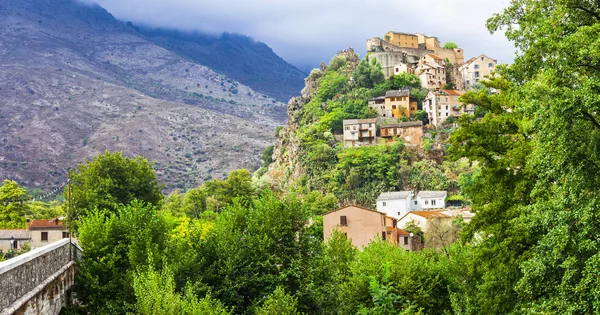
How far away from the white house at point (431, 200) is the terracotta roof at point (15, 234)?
54.5 m

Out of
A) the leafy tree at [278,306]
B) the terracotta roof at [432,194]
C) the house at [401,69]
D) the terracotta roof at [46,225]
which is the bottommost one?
the leafy tree at [278,306]

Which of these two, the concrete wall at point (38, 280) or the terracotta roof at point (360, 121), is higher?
the terracotta roof at point (360, 121)

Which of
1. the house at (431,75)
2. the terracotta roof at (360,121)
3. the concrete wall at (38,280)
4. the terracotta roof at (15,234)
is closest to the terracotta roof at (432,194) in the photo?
the terracotta roof at (360,121)

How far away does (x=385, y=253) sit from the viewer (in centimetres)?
4153

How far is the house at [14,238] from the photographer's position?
212 ft

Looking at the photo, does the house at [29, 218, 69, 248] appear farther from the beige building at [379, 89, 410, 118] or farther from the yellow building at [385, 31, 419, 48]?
the yellow building at [385, 31, 419, 48]

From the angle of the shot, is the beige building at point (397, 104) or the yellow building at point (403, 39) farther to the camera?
the yellow building at point (403, 39)

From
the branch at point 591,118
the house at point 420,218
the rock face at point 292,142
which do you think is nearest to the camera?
the branch at point 591,118

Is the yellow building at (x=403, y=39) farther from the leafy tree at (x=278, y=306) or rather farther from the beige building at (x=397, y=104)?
the leafy tree at (x=278, y=306)

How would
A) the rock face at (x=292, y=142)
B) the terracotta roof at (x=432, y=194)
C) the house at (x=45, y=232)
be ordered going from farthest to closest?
the rock face at (x=292, y=142) → the terracotta roof at (x=432, y=194) → the house at (x=45, y=232)

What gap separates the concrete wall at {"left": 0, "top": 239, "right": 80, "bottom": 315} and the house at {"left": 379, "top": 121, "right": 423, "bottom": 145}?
93.0 metres

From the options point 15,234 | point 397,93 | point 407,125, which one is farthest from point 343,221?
point 397,93

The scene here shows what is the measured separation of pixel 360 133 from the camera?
11912cm

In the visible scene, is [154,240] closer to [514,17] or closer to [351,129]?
[514,17]
